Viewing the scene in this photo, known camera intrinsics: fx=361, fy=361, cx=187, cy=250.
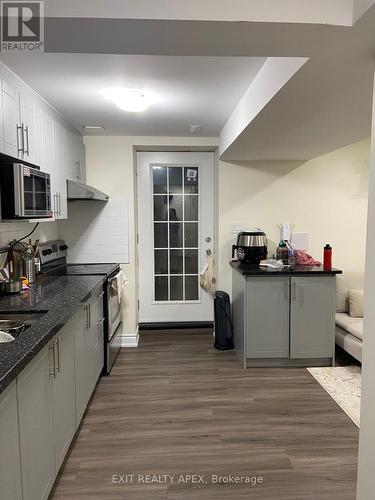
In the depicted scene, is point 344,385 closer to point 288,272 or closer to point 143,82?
point 288,272

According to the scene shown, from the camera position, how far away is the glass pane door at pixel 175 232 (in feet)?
14.1

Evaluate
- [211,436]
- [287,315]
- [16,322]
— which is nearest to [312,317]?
[287,315]

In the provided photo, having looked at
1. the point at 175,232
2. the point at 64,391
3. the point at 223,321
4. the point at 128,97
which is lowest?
the point at 223,321

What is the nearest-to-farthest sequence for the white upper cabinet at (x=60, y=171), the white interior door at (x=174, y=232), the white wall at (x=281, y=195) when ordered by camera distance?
the white upper cabinet at (x=60, y=171), the white wall at (x=281, y=195), the white interior door at (x=174, y=232)

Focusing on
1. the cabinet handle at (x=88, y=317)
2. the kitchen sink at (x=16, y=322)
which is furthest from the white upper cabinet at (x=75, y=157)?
Result: the kitchen sink at (x=16, y=322)

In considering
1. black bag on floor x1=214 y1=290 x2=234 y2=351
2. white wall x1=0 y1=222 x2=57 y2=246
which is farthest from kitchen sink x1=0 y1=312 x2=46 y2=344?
black bag on floor x1=214 y1=290 x2=234 y2=351

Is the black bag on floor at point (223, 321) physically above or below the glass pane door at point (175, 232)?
below

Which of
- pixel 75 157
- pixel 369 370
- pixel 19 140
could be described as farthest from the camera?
pixel 75 157

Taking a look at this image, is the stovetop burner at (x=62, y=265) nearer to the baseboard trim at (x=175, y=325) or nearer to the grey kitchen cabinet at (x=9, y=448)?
the baseboard trim at (x=175, y=325)

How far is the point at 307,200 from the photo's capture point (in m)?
3.98

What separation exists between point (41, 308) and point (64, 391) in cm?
48

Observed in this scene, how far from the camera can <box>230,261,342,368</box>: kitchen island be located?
328cm

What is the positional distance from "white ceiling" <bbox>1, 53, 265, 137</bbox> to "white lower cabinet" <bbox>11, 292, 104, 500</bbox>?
4.78 feet

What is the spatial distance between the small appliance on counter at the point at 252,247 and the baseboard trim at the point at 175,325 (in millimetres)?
1168
